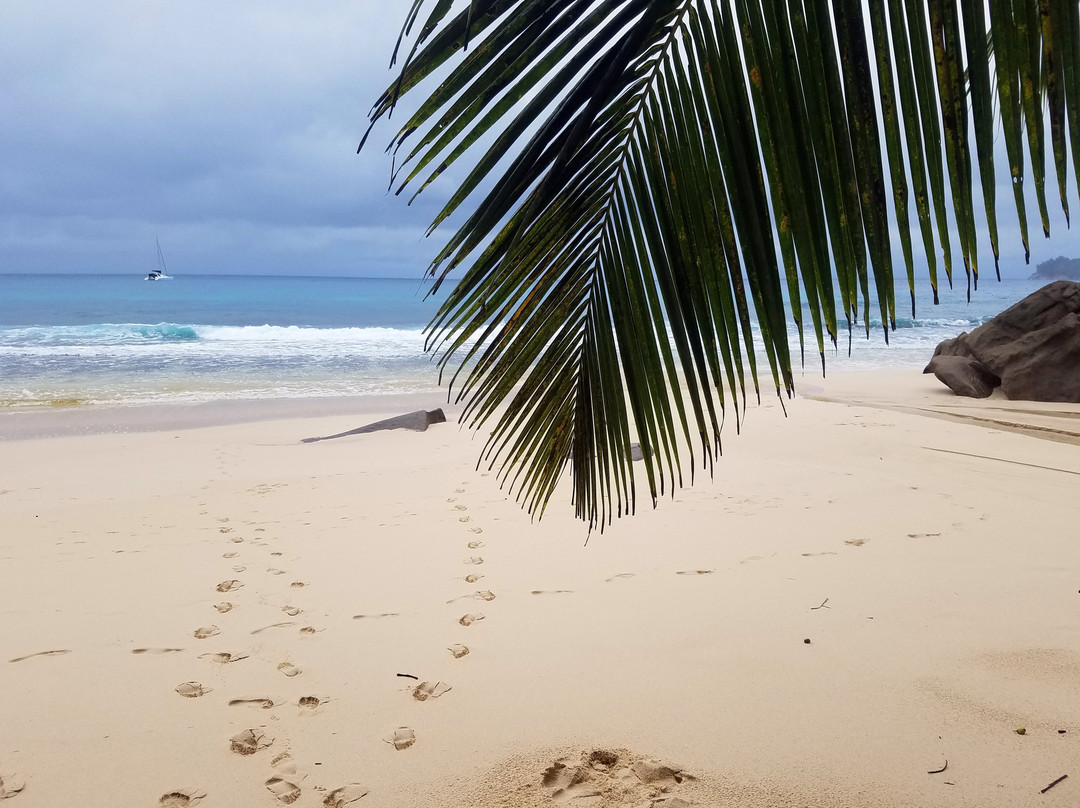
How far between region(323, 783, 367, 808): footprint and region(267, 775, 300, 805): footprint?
3.9 inches

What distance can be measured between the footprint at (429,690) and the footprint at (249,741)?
0.52 meters

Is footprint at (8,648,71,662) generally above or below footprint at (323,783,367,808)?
above

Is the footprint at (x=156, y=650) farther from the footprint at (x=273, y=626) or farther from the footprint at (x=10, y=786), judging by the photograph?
the footprint at (x=10, y=786)

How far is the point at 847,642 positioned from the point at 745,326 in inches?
87.2

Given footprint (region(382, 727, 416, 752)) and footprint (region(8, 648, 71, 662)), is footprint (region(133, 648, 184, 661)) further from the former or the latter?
footprint (region(382, 727, 416, 752))

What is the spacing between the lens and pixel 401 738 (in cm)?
232

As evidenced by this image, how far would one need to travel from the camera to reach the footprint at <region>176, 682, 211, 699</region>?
2.62 meters

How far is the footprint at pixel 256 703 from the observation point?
8.32ft

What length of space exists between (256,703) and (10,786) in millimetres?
727

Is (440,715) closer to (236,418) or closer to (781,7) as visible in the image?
(781,7)

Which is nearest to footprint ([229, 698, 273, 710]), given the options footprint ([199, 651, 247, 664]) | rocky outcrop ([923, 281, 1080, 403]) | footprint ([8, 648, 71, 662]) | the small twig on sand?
footprint ([199, 651, 247, 664])

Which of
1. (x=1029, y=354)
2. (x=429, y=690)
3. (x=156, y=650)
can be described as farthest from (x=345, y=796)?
(x=1029, y=354)

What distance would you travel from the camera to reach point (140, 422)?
10.0 m

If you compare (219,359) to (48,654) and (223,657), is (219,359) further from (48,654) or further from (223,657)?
(223,657)
